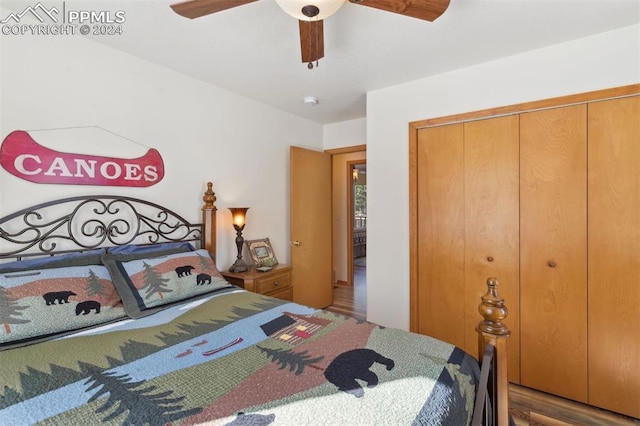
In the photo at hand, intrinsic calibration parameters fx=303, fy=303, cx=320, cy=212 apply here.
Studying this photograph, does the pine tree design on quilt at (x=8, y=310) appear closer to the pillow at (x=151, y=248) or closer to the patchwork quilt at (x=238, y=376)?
the patchwork quilt at (x=238, y=376)

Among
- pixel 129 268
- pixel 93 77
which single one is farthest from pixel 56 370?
pixel 93 77

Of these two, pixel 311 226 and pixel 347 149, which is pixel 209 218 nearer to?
pixel 311 226

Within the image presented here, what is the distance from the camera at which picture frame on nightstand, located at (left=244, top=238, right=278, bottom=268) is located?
305cm

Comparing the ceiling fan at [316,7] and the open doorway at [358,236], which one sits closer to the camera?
the ceiling fan at [316,7]

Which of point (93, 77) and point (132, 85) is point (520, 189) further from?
point (93, 77)

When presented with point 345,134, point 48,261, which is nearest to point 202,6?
point 48,261

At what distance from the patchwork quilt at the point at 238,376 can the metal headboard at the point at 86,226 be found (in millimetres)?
745

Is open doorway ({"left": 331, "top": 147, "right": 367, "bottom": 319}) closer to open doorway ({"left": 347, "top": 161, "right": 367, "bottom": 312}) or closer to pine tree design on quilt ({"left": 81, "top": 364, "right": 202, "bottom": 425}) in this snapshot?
open doorway ({"left": 347, "top": 161, "right": 367, "bottom": 312})

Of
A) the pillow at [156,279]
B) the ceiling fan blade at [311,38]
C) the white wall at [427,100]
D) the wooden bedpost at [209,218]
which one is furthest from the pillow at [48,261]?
the white wall at [427,100]

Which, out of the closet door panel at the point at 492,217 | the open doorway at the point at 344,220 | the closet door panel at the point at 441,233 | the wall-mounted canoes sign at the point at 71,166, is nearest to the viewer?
the wall-mounted canoes sign at the point at 71,166

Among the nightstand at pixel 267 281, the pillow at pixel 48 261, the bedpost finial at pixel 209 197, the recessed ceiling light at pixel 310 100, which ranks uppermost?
the recessed ceiling light at pixel 310 100

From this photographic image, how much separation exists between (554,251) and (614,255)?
0.31m

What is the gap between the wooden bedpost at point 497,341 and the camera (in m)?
1.24

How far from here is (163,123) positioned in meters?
2.45
